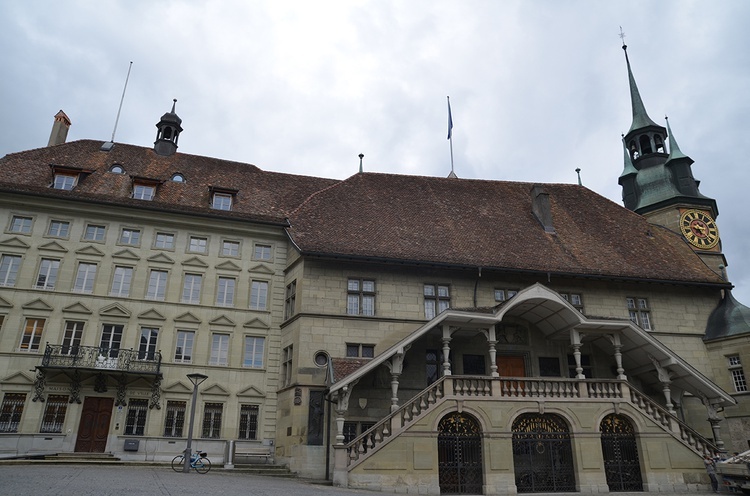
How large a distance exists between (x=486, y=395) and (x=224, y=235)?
14372 millimetres

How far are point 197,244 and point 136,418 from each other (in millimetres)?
8098

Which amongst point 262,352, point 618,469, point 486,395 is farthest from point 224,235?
point 618,469

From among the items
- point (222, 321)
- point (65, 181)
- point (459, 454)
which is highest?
point (65, 181)

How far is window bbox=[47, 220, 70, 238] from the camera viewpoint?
82.1 ft

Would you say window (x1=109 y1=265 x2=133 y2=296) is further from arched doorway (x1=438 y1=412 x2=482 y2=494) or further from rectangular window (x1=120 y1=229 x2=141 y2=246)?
arched doorway (x1=438 y1=412 x2=482 y2=494)

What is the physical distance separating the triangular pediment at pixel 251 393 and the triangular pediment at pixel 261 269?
5.36m

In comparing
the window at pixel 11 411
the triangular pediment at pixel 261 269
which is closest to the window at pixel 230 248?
the triangular pediment at pixel 261 269

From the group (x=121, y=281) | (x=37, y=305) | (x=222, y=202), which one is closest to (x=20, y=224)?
(x=37, y=305)

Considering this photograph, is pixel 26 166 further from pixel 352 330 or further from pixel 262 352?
pixel 352 330

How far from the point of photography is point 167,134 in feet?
104

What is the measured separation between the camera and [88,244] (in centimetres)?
2509

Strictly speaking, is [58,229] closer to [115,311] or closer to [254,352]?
Answer: [115,311]

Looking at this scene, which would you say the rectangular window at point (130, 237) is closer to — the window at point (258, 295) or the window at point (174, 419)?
the window at point (258, 295)

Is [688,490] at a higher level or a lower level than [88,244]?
lower
